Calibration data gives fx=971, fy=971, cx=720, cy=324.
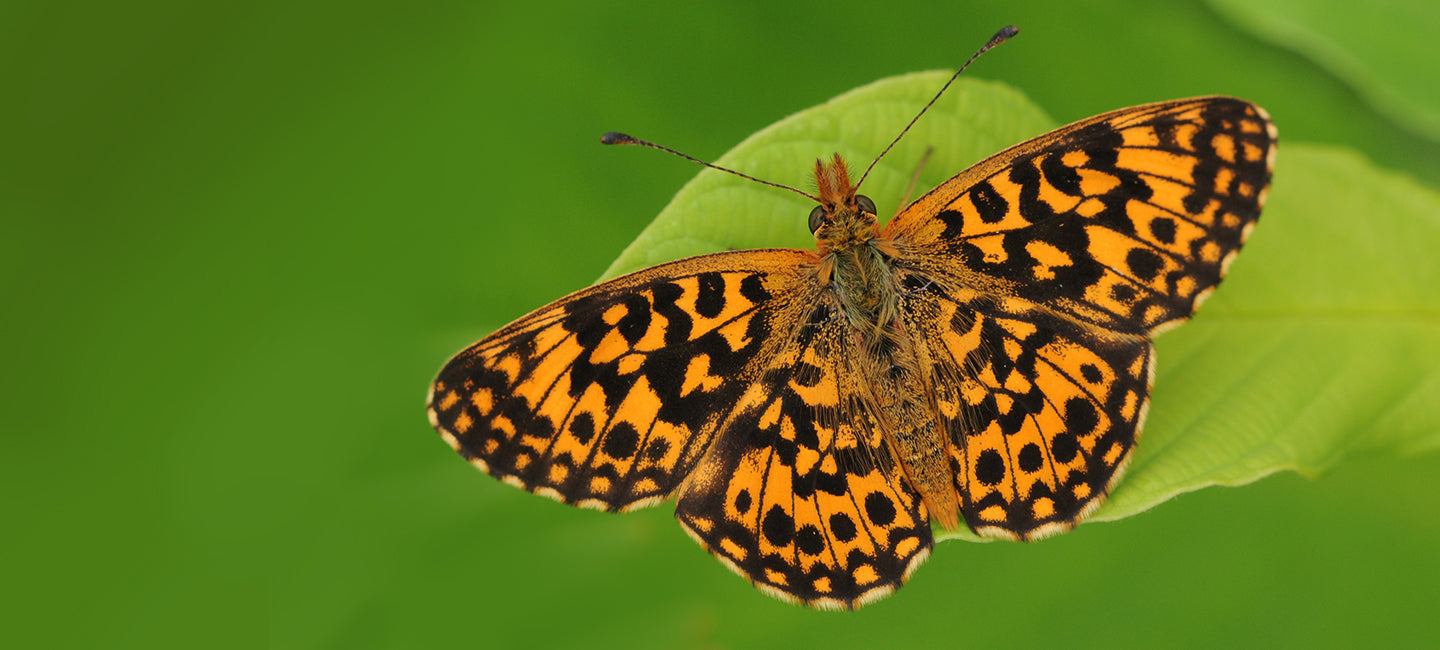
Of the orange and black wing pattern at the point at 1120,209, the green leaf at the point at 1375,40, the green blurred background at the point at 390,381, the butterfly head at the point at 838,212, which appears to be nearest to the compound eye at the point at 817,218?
the butterfly head at the point at 838,212

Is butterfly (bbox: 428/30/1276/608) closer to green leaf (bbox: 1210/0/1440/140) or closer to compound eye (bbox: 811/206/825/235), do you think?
compound eye (bbox: 811/206/825/235)

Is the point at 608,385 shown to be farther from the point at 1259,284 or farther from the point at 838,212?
the point at 1259,284

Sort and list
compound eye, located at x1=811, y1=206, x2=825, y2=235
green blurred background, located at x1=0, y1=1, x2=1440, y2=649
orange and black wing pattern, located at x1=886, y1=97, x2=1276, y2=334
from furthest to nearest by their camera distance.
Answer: green blurred background, located at x1=0, y1=1, x2=1440, y2=649 → compound eye, located at x1=811, y1=206, x2=825, y2=235 → orange and black wing pattern, located at x1=886, y1=97, x2=1276, y2=334

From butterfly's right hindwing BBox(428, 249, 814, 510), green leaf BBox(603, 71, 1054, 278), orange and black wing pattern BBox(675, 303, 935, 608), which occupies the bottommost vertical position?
orange and black wing pattern BBox(675, 303, 935, 608)

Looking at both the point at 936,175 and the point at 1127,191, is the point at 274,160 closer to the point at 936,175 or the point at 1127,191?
the point at 936,175

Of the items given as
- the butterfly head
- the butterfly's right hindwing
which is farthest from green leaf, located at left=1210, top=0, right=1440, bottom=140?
the butterfly's right hindwing
